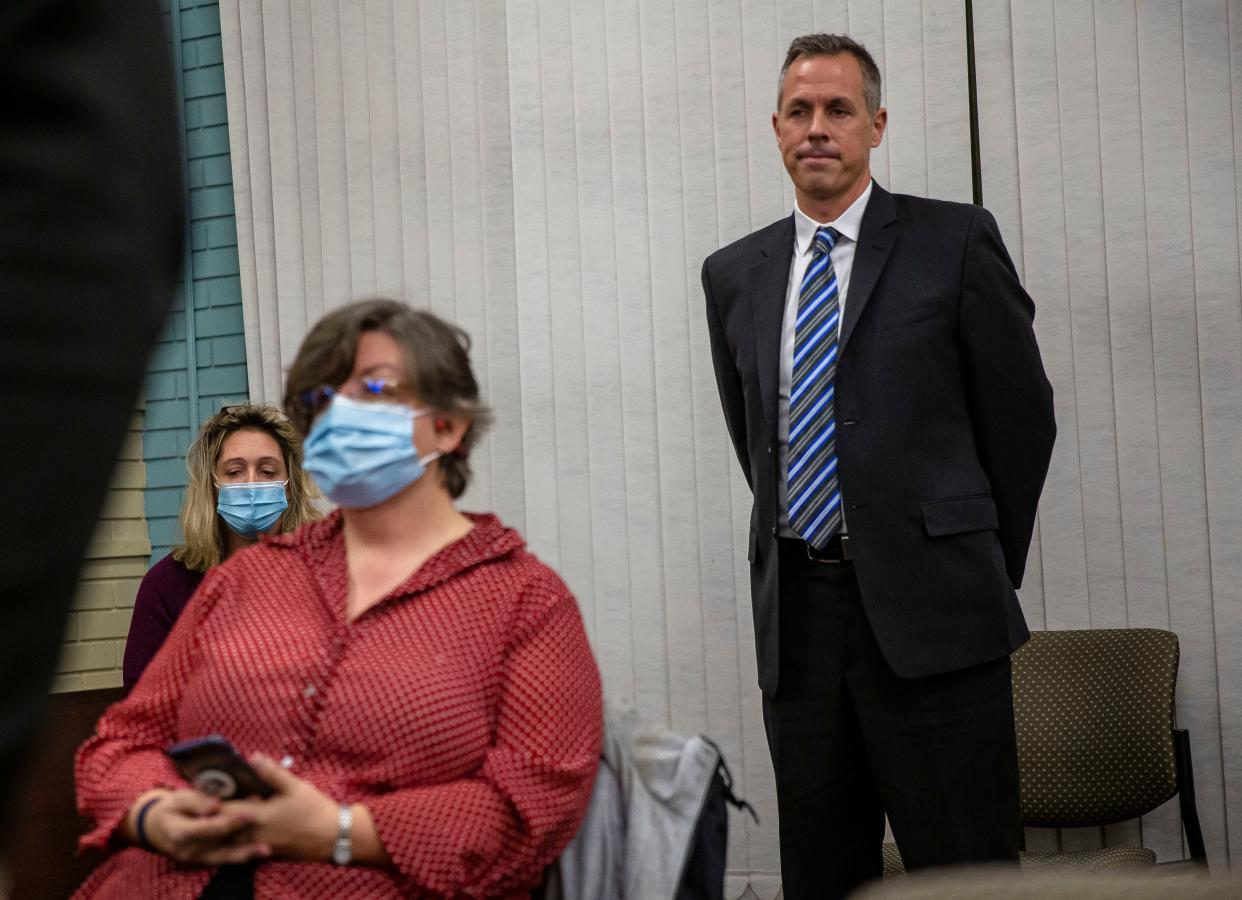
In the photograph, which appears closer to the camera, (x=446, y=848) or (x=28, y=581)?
(x=28, y=581)

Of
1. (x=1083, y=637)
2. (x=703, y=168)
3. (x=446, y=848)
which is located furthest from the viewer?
(x=703, y=168)

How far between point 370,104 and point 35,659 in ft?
14.8

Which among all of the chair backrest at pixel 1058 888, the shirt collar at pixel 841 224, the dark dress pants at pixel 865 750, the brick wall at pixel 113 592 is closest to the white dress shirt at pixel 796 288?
the shirt collar at pixel 841 224

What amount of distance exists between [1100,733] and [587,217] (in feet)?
6.90

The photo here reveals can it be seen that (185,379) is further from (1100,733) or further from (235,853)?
(235,853)

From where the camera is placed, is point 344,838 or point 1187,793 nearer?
point 344,838

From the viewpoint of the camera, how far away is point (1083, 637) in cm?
381

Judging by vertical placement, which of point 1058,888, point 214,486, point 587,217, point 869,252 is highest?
point 587,217

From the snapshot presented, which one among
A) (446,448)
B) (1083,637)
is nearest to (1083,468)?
(1083,637)

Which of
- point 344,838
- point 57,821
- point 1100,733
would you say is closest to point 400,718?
point 344,838

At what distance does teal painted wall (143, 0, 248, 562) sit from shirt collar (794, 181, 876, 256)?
2.57m

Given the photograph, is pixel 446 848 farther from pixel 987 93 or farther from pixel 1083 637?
pixel 987 93

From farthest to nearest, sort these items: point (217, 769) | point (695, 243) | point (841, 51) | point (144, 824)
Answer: point (695, 243), point (841, 51), point (144, 824), point (217, 769)

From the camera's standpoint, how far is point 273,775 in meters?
1.79
